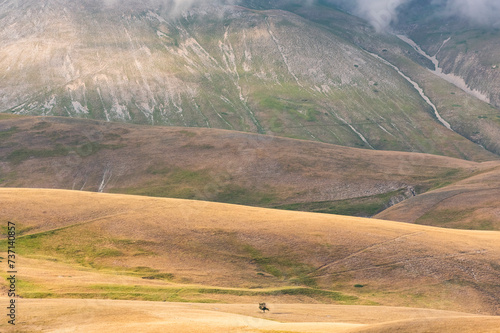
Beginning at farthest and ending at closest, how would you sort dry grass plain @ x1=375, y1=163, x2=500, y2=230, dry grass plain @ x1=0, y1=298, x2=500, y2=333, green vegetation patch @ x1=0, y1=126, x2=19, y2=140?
green vegetation patch @ x1=0, y1=126, x2=19, y2=140
dry grass plain @ x1=375, y1=163, x2=500, y2=230
dry grass plain @ x1=0, y1=298, x2=500, y2=333

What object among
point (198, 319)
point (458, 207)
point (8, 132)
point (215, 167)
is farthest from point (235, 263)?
point (8, 132)

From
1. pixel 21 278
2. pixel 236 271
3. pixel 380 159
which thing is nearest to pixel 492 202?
pixel 380 159

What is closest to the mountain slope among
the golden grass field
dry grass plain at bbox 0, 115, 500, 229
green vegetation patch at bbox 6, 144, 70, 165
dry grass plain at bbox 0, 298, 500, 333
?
the golden grass field

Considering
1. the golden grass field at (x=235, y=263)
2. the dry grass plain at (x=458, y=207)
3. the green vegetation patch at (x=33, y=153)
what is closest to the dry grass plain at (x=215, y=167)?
the green vegetation patch at (x=33, y=153)

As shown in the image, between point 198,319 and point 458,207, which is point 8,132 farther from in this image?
point 198,319

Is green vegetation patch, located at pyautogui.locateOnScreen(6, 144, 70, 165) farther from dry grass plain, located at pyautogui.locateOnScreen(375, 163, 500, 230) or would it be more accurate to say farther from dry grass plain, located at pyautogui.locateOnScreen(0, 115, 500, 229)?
dry grass plain, located at pyautogui.locateOnScreen(375, 163, 500, 230)

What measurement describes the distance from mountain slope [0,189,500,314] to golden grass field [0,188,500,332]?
15 cm

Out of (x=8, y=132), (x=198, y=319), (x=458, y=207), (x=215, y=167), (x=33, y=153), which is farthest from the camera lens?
(x=8, y=132)

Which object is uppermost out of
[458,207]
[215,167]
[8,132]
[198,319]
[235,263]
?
[8,132]

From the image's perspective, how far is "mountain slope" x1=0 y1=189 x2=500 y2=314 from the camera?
203 ft

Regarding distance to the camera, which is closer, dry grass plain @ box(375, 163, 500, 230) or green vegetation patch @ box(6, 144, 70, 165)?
dry grass plain @ box(375, 163, 500, 230)

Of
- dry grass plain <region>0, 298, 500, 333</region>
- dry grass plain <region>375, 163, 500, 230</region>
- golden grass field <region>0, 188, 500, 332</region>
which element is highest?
dry grass plain <region>375, 163, 500, 230</region>

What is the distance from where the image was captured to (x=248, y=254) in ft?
227

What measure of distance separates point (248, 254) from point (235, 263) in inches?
105
